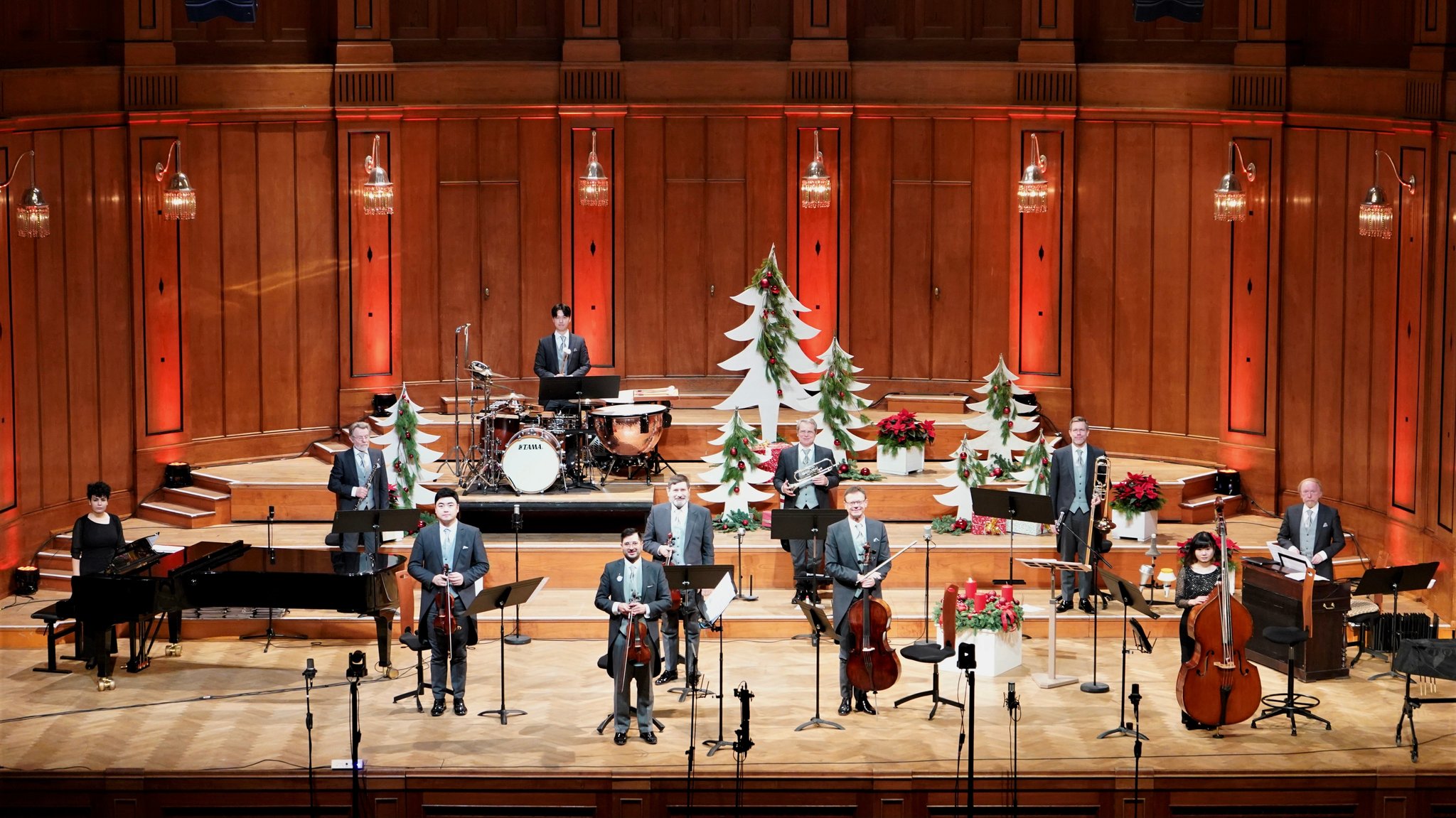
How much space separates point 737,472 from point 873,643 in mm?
3826

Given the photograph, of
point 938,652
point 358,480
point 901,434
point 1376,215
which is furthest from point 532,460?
point 1376,215

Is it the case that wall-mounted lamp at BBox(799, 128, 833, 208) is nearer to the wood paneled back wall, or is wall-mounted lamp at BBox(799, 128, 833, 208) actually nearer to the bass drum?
the wood paneled back wall

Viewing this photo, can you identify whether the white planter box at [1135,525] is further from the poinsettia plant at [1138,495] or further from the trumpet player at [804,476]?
the trumpet player at [804,476]

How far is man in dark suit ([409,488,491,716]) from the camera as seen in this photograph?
13070mm

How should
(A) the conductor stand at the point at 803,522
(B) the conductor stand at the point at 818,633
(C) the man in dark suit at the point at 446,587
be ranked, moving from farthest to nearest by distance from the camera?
(A) the conductor stand at the point at 803,522 → (C) the man in dark suit at the point at 446,587 → (B) the conductor stand at the point at 818,633

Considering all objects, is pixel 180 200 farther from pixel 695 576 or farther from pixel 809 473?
pixel 695 576

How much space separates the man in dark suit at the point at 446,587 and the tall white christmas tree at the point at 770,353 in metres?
4.42

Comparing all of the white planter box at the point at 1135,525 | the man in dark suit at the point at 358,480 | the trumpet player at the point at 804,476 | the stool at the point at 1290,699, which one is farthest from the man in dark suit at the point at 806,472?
the stool at the point at 1290,699

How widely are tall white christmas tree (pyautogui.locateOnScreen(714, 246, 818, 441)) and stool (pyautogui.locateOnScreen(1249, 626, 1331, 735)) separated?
5.16 meters

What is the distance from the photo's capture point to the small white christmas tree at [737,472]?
1625cm

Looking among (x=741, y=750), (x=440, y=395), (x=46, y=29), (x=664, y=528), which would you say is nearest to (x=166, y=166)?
(x=46, y=29)

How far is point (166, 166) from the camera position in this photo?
17453 millimetres

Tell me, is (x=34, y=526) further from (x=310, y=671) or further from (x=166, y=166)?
(x=310, y=671)

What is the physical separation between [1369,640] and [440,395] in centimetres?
875
